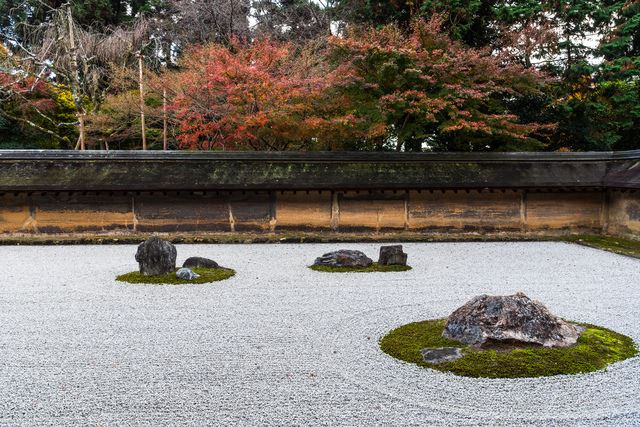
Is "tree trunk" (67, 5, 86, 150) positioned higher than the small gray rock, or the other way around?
"tree trunk" (67, 5, 86, 150)

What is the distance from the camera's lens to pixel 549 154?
531 inches

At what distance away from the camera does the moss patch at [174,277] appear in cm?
767

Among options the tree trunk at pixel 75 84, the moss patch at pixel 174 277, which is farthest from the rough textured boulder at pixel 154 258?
the tree trunk at pixel 75 84

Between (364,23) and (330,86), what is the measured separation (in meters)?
5.99

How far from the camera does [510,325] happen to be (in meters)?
4.55

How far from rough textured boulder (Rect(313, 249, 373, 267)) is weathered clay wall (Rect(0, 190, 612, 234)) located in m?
3.83

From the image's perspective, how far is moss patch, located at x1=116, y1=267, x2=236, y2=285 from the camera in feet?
25.1

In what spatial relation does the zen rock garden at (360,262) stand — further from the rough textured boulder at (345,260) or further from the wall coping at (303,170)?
the wall coping at (303,170)

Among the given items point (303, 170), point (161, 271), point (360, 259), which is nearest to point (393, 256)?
point (360, 259)

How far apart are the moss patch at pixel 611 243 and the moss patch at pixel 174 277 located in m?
8.38

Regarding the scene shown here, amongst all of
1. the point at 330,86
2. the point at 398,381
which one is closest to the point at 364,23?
the point at 330,86

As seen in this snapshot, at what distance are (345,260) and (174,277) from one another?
3042 mm

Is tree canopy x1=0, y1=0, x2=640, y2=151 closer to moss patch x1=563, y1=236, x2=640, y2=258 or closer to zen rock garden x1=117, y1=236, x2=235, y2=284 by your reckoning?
moss patch x1=563, y1=236, x2=640, y2=258

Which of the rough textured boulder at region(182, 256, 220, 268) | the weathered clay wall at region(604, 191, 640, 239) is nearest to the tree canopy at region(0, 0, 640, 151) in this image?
the weathered clay wall at region(604, 191, 640, 239)
